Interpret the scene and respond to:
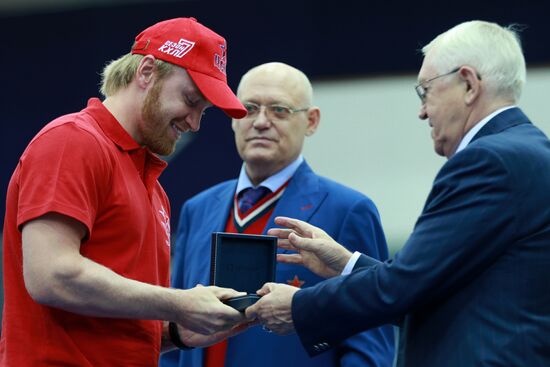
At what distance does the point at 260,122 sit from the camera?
3.45 meters

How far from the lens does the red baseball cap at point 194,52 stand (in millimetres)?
2523

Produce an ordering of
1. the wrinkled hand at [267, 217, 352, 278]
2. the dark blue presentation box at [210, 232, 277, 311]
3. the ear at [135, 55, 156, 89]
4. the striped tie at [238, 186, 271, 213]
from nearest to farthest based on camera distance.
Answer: the ear at [135, 55, 156, 89], the dark blue presentation box at [210, 232, 277, 311], the wrinkled hand at [267, 217, 352, 278], the striped tie at [238, 186, 271, 213]

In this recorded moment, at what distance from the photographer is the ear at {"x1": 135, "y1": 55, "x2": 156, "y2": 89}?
251cm

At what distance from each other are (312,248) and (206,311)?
47 cm

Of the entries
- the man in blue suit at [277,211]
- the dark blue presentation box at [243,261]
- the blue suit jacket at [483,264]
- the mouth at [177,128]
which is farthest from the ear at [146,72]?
the man in blue suit at [277,211]

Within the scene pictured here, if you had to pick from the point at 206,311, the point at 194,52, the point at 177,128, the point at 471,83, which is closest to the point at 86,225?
the point at 206,311

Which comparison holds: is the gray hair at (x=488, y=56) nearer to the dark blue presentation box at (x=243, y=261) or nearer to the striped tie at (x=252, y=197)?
the dark blue presentation box at (x=243, y=261)

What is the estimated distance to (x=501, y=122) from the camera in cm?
235

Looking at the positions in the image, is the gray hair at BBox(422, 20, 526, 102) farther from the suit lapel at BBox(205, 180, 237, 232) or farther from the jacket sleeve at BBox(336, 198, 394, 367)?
the suit lapel at BBox(205, 180, 237, 232)

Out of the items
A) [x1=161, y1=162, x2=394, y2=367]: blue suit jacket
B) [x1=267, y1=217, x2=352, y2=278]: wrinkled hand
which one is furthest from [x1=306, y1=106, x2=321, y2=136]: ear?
[x1=267, y1=217, x2=352, y2=278]: wrinkled hand

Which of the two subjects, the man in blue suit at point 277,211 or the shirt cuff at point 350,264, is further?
the man in blue suit at point 277,211

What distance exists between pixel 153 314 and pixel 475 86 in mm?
959

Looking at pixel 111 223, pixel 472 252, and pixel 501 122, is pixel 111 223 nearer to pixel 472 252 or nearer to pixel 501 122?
pixel 472 252

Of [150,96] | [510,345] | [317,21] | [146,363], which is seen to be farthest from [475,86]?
[317,21]
